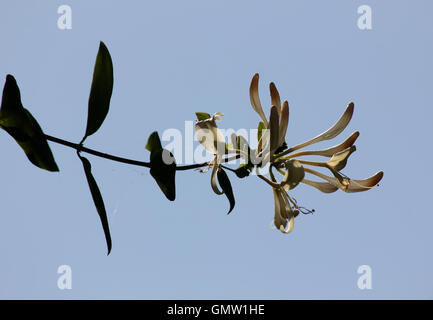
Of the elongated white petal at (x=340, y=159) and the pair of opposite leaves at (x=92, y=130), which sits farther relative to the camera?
the elongated white petal at (x=340, y=159)

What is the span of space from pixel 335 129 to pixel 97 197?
1.31ft

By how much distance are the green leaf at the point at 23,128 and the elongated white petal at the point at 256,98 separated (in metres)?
0.32

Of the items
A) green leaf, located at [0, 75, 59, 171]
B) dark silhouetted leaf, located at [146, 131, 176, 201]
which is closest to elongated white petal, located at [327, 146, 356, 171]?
dark silhouetted leaf, located at [146, 131, 176, 201]

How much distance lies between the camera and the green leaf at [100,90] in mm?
713

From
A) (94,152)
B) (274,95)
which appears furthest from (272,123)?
(94,152)

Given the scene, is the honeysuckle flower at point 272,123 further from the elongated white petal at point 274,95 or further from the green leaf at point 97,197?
the green leaf at point 97,197

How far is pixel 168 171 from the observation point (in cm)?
68

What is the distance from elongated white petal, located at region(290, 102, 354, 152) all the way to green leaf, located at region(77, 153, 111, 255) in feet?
1.05

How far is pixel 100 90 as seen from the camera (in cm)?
73

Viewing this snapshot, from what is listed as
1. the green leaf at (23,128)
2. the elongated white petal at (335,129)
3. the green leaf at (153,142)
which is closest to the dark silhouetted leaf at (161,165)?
the green leaf at (153,142)

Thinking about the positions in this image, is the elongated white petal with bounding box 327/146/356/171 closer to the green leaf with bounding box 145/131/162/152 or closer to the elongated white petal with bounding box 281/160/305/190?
the elongated white petal with bounding box 281/160/305/190

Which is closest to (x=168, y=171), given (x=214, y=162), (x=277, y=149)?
(x=214, y=162)

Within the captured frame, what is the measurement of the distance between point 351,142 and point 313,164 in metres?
0.07

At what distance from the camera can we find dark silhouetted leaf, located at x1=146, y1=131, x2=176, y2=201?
0.67 metres
